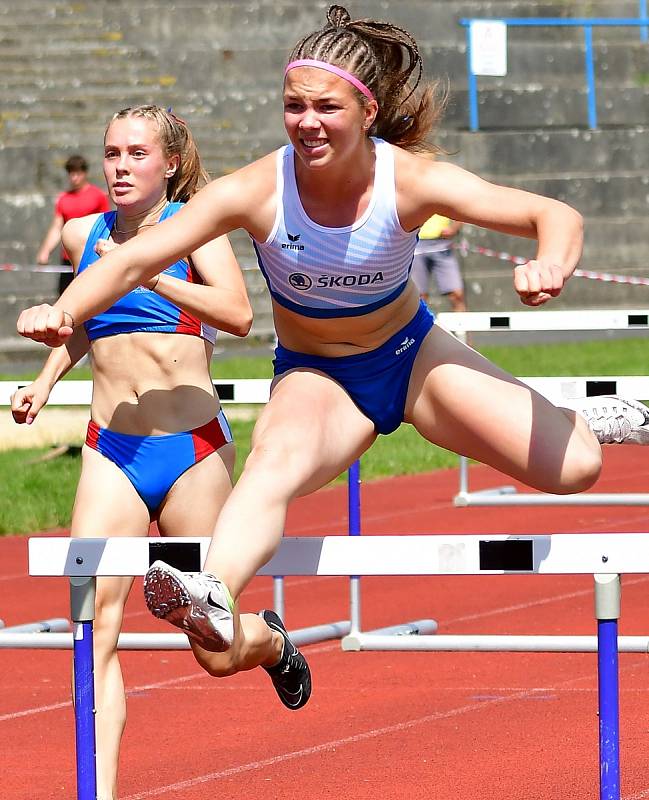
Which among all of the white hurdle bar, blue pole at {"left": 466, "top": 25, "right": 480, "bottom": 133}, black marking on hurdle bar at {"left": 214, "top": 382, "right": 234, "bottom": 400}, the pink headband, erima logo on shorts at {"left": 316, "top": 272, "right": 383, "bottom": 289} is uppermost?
blue pole at {"left": 466, "top": 25, "right": 480, "bottom": 133}

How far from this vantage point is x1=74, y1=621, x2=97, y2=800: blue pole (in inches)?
140

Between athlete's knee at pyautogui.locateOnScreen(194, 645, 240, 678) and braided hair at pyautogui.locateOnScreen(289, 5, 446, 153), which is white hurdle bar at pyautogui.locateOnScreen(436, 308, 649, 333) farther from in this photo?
athlete's knee at pyautogui.locateOnScreen(194, 645, 240, 678)

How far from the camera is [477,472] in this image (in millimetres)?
11680

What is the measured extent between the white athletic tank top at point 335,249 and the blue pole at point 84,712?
1.00 meters

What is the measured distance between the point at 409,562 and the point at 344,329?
0.90 m

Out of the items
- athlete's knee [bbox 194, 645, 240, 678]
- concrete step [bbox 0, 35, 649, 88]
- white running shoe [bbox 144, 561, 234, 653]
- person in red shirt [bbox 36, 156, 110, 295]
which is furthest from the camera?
concrete step [bbox 0, 35, 649, 88]

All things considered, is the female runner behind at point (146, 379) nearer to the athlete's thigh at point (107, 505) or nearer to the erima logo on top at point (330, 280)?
the athlete's thigh at point (107, 505)

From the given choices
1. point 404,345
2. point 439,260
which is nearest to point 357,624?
point 404,345

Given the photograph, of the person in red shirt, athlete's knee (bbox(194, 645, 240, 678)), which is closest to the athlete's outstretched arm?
athlete's knee (bbox(194, 645, 240, 678))

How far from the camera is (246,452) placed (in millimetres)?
11320

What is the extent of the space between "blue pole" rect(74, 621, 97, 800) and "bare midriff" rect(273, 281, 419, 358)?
1.01m

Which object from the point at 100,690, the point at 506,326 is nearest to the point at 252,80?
the point at 506,326

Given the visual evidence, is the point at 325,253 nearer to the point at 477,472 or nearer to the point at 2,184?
the point at 477,472

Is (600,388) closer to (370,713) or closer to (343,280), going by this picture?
(370,713)
